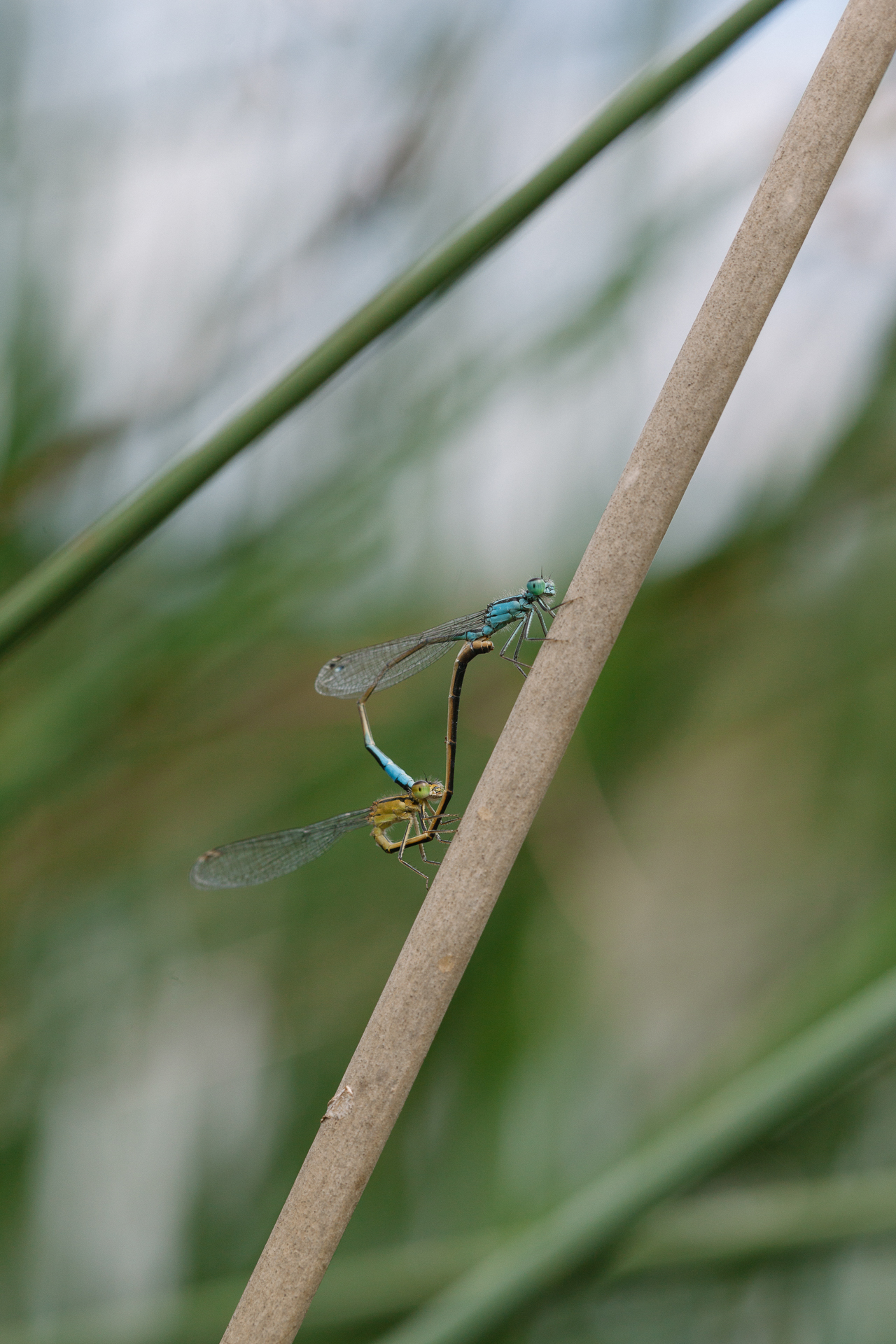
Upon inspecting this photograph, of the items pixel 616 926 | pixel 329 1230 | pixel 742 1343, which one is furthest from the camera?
pixel 616 926

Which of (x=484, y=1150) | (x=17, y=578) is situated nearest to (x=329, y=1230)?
(x=484, y=1150)

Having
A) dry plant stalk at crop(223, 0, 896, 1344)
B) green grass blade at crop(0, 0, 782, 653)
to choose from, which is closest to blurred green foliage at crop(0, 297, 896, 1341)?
green grass blade at crop(0, 0, 782, 653)

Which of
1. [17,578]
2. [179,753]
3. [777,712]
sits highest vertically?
[17,578]

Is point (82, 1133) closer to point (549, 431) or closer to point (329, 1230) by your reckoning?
point (329, 1230)

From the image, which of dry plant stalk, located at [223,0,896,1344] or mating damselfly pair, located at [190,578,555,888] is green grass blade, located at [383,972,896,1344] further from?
mating damselfly pair, located at [190,578,555,888]

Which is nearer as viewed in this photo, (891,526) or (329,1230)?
(329,1230)

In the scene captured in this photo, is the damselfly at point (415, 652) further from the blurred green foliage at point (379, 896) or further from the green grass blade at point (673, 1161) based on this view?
the green grass blade at point (673, 1161)

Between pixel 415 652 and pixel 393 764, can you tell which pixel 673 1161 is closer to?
pixel 393 764
